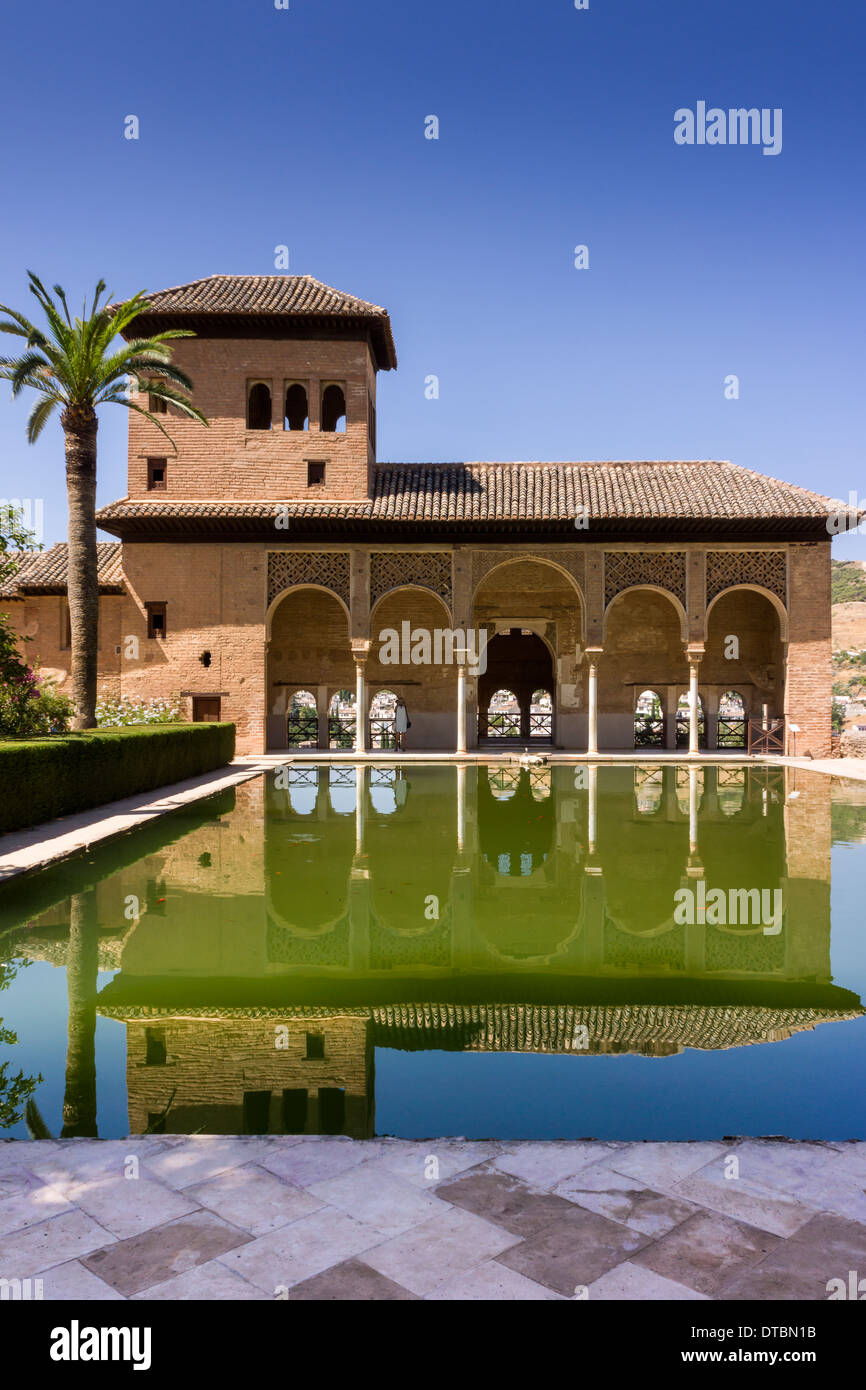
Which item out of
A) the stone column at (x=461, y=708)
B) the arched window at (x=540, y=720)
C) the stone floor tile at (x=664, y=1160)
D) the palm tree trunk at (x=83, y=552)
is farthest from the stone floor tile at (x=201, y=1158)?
the arched window at (x=540, y=720)

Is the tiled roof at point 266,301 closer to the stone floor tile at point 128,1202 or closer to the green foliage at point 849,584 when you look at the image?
the stone floor tile at point 128,1202

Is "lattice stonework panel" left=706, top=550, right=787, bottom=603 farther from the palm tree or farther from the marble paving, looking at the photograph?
the marble paving

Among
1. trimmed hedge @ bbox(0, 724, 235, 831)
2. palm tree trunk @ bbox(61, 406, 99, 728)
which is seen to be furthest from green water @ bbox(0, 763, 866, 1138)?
palm tree trunk @ bbox(61, 406, 99, 728)

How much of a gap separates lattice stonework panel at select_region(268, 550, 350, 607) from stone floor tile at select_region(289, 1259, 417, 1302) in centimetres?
2066

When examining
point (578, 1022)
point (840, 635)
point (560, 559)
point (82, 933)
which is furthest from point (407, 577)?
point (840, 635)

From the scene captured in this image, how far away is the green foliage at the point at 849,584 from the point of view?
298ft

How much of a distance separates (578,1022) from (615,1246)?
6.31 feet

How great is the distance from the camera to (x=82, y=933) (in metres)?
5.93

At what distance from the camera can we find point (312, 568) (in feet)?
74.0

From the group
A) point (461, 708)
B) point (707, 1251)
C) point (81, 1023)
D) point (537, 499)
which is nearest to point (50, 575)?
point (461, 708)

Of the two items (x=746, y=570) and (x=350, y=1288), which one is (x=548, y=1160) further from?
(x=746, y=570)

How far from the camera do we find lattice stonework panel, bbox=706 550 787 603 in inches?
880

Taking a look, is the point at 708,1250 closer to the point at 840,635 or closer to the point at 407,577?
the point at 407,577

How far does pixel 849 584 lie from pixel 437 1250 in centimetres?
10111
